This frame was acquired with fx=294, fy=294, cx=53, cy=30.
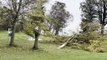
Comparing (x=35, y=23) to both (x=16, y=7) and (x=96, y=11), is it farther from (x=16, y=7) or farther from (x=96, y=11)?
(x=96, y=11)

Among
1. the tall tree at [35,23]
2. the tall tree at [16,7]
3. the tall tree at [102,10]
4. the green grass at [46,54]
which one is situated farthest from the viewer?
the tall tree at [102,10]

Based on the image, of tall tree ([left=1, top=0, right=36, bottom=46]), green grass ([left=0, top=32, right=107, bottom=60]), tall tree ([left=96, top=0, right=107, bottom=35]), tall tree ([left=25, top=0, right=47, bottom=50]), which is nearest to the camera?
green grass ([left=0, top=32, right=107, bottom=60])

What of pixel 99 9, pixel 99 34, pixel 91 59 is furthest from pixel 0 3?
pixel 99 9

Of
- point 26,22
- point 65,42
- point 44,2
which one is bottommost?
point 65,42

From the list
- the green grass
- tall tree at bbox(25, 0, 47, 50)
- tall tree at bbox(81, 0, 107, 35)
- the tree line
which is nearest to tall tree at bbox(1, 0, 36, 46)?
the tree line

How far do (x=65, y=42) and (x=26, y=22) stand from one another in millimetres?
5558

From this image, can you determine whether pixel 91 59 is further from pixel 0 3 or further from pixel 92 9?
pixel 92 9

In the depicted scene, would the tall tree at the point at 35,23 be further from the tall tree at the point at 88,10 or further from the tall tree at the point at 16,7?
the tall tree at the point at 88,10

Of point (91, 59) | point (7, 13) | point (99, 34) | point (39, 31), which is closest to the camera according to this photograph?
point (91, 59)

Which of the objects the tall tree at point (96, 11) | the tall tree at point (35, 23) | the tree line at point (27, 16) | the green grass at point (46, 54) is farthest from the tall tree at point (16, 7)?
the tall tree at point (96, 11)

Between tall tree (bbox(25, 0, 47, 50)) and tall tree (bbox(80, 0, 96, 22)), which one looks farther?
tall tree (bbox(80, 0, 96, 22))

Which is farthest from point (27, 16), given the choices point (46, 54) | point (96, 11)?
point (96, 11)

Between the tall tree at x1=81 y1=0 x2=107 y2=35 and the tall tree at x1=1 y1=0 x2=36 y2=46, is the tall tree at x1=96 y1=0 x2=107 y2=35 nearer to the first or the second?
the tall tree at x1=81 y1=0 x2=107 y2=35

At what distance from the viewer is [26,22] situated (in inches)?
1072
